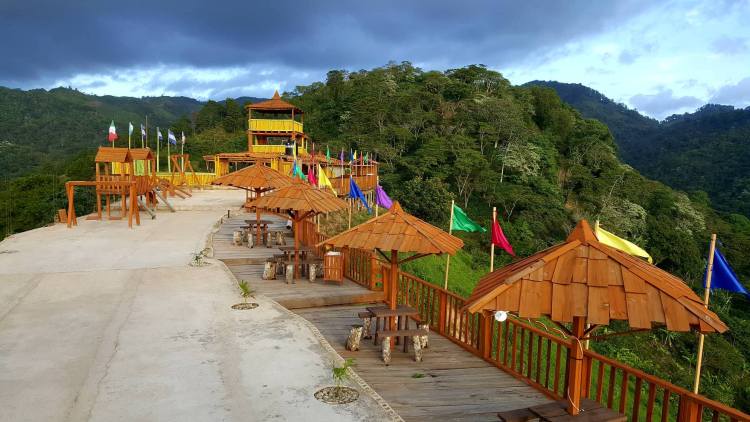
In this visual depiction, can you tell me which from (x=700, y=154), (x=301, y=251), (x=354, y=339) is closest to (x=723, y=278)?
(x=354, y=339)

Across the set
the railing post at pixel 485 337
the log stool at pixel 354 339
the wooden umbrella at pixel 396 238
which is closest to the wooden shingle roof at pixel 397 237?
the wooden umbrella at pixel 396 238

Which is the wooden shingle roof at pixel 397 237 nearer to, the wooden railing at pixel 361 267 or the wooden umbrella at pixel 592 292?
the wooden umbrella at pixel 592 292

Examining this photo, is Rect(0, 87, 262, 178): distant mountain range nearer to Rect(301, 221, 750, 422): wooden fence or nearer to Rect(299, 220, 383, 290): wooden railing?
Rect(299, 220, 383, 290): wooden railing

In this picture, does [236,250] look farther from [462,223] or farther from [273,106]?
[273,106]

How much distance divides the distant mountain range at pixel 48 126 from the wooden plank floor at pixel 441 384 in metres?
67.7

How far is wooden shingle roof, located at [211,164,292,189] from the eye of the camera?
15.3 metres

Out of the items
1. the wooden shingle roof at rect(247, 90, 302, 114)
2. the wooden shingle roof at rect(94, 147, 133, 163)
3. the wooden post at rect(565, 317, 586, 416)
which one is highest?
the wooden shingle roof at rect(247, 90, 302, 114)

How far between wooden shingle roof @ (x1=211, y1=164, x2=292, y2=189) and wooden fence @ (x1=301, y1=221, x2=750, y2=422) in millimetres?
1679

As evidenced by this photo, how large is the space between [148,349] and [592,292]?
6.46 metres

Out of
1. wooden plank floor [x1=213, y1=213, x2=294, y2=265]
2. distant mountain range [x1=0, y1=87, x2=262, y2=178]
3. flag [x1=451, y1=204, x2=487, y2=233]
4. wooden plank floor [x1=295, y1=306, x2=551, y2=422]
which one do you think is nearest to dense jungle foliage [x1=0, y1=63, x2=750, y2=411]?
wooden plank floor [x1=213, y1=213, x2=294, y2=265]

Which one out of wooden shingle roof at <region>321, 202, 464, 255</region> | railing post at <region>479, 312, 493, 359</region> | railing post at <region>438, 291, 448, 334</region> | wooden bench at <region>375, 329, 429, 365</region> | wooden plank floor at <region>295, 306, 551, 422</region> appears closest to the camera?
wooden plank floor at <region>295, 306, 551, 422</region>

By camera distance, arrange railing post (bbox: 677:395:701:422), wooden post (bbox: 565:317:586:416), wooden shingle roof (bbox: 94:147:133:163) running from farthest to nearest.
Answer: wooden shingle roof (bbox: 94:147:133:163)
railing post (bbox: 677:395:701:422)
wooden post (bbox: 565:317:586:416)

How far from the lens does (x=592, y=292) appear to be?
392 cm

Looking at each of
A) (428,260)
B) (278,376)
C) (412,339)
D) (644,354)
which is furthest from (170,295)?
(644,354)
